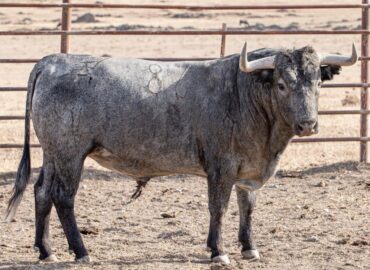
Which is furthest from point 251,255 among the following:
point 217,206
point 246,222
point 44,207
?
point 44,207

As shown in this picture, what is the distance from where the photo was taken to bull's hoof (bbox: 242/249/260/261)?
8.98 m

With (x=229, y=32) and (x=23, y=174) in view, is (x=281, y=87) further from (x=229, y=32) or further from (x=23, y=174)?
(x=229, y=32)

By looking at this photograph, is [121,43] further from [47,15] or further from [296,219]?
[296,219]

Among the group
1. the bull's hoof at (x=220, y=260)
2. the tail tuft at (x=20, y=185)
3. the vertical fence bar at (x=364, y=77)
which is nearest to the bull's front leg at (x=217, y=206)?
the bull's hoof at (x=220, y=260)

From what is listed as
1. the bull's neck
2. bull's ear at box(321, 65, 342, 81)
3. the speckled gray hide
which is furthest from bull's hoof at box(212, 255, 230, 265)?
bull's ear at box(321, 65, 342, 81)

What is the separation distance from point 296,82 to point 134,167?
1464 millimetres

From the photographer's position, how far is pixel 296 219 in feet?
34.2

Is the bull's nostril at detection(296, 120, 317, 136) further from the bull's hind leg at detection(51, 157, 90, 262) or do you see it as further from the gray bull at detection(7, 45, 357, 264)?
the bull's hind leg at detection(51, 157, 90, 262)

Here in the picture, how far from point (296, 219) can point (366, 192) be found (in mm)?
1498

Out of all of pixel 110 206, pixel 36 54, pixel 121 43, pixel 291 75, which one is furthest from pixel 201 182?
pixel 121 43

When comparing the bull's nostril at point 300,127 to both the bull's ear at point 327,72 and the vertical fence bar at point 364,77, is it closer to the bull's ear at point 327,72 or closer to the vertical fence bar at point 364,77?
the bull's ear at point 327,72

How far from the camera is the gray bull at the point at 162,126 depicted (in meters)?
8.80

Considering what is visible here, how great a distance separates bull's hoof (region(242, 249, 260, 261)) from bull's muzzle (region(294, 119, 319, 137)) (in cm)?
114

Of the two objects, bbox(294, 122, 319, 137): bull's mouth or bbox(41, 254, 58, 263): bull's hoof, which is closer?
bbox(294, 122, 319, 137): bull's mouth
